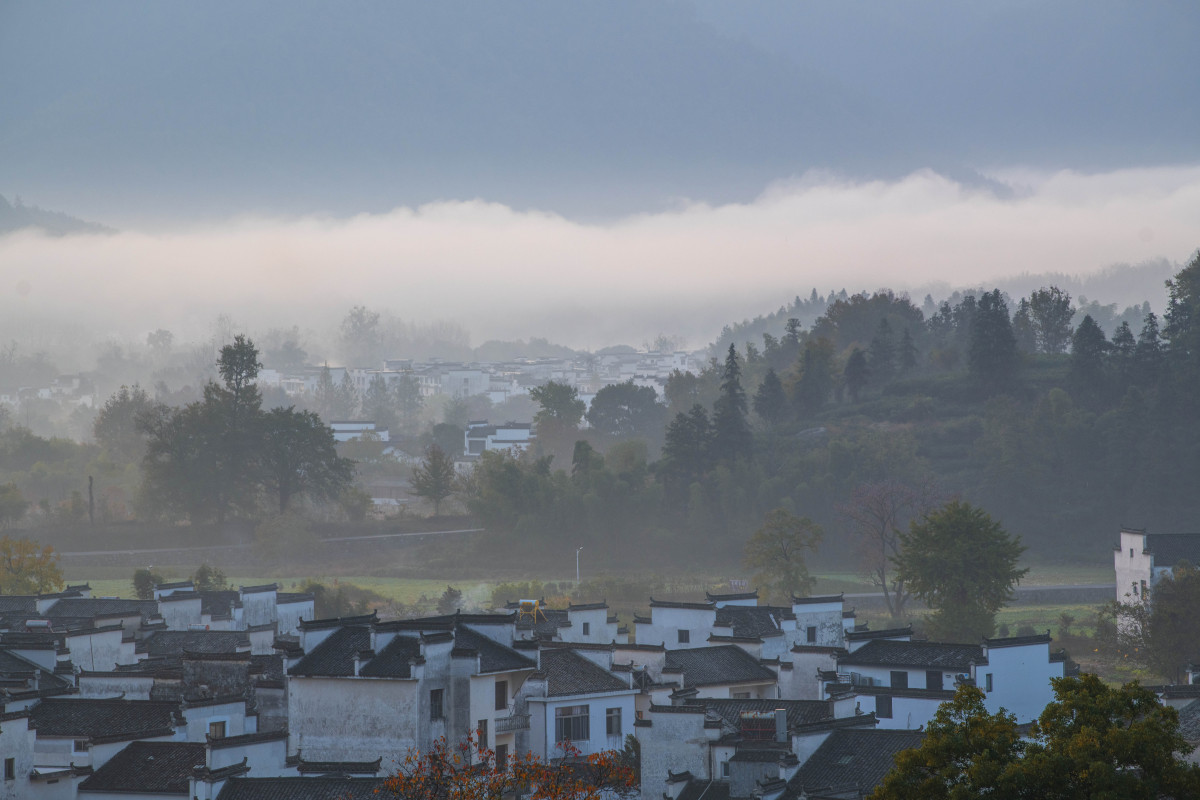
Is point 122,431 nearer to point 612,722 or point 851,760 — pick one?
point 612,722

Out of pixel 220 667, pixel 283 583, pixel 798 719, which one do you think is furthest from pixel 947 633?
pixel 283 583

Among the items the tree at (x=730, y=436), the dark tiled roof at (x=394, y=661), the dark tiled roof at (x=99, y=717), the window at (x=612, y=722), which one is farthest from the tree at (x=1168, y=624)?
the tree at (x=730, y=436)

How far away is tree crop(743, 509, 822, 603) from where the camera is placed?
63562mm

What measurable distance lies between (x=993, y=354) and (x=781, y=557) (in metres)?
40.9

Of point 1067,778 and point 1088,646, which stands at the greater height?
point 1067,778

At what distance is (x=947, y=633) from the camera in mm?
52531

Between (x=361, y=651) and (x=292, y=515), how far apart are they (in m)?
64.1

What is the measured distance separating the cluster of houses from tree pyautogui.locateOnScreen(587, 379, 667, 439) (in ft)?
312

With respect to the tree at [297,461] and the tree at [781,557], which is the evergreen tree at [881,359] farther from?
the tree at [781,557]

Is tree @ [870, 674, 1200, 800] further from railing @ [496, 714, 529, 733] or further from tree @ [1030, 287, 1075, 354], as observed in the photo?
tree @ [1030, 287, 1075, 354]

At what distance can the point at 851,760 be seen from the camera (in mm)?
26750

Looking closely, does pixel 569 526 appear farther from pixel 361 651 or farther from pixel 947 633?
pixel 361 651

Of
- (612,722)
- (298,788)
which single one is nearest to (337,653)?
(298,788)

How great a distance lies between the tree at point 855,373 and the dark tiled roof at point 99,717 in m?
79.9
